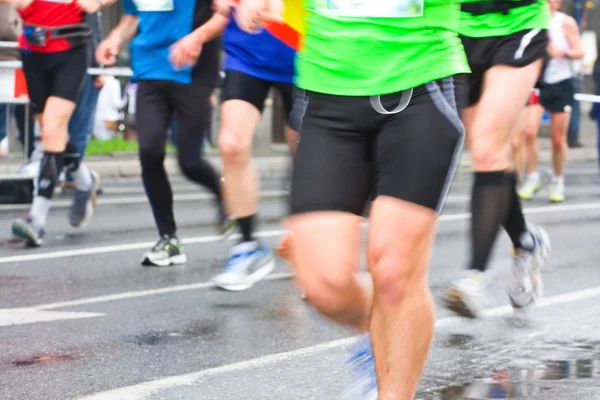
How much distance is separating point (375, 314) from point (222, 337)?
1.97m

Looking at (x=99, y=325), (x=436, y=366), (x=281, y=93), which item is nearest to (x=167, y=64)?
(x=281, y=93)

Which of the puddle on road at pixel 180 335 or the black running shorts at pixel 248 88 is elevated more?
the black running shorts at pixel 248 88

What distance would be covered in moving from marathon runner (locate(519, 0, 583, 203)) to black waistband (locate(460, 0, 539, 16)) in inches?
276

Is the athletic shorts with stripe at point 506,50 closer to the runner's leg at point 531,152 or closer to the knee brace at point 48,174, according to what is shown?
the knee brace at point 48,174

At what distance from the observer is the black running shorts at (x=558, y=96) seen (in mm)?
13273

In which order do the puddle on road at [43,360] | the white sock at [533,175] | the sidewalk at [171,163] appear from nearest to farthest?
1. the puddle on road at [43,360]
2. the white sock at [533,175]
3. the sidewalk at [171,163]

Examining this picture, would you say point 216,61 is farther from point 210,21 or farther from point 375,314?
point 375,314

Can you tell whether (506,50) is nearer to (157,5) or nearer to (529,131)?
(157,5)

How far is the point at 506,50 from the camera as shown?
613 centimetres

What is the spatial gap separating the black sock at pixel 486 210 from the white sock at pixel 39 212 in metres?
3.60

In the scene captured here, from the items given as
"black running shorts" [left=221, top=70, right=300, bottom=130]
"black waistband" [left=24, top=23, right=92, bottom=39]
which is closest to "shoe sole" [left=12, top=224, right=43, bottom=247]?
"black waistband" [left=24, top=23, right=92, bottom=39]

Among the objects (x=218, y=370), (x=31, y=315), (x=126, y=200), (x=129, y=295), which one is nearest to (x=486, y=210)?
(x=218, y=370)

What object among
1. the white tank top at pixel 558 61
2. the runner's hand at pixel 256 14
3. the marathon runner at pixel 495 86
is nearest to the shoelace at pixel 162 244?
the marathon runner at pixel 495 86

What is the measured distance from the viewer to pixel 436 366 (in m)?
5.35
